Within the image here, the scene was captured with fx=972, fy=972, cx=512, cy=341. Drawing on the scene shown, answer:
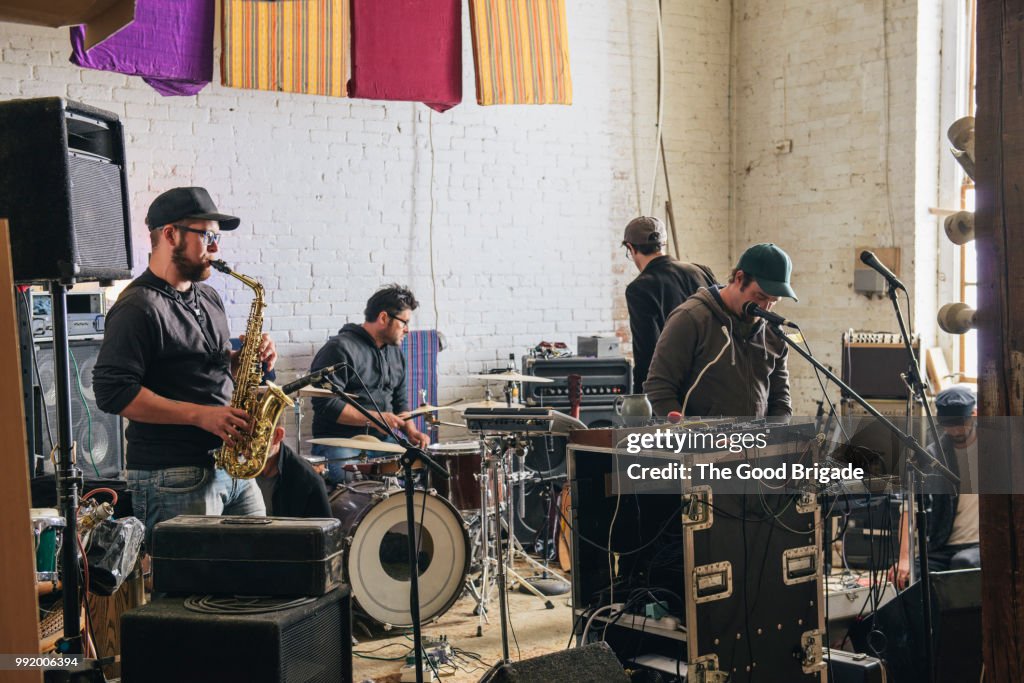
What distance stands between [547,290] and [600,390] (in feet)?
3.87

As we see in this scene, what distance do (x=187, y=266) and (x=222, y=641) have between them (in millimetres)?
1360

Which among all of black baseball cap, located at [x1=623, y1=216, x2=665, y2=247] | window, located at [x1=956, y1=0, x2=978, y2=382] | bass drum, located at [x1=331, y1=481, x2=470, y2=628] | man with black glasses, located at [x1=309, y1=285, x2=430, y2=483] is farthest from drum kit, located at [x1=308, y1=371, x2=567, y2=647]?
window, located at [x1=956, y1=0, x2=978, y2=382]

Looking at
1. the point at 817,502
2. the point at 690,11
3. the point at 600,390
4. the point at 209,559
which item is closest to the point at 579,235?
the point at 600,390

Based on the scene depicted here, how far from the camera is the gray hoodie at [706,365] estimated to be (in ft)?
13.0

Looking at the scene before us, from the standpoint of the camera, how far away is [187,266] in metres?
3.43

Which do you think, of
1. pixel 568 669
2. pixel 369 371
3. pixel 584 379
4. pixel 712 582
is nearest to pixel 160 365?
pixel 568 669

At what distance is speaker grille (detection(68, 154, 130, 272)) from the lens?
109 inches

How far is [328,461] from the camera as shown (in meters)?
5.28

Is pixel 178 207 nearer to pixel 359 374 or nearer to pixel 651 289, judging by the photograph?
pixel 359 374

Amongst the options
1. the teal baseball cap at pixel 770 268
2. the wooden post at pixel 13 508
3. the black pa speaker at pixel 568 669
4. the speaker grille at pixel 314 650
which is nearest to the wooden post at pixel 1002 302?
the black pa speaker at pixel 568 669

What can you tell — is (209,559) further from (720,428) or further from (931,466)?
(931,466)

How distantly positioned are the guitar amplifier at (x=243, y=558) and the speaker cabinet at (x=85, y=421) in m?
2.16

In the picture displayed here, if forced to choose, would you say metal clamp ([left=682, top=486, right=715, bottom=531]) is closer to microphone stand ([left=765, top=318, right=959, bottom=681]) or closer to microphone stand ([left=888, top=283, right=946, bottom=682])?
microphone stand ([left=765, top=318, right=959, bottom=681])

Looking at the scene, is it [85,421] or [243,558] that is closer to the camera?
[243,558]
